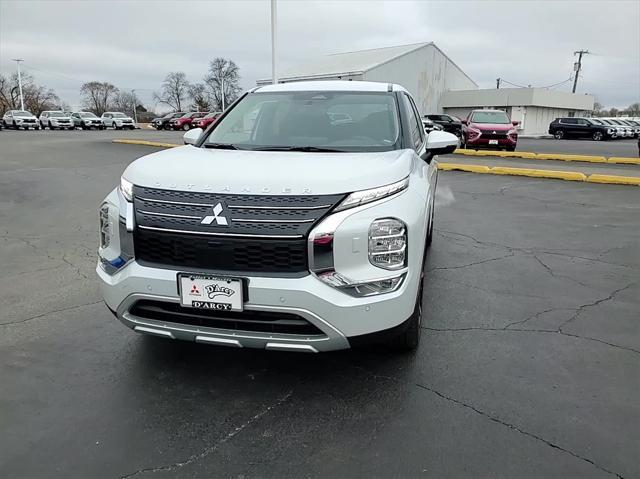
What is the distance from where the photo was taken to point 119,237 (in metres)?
2.84

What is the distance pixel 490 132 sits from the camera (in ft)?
61.9

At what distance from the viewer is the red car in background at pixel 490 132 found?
61.9 ft

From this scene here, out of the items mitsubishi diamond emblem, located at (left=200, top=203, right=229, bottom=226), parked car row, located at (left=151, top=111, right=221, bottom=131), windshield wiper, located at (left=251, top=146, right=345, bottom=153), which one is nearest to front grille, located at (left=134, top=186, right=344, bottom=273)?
mitsubishi diamond emblem, located at (left=200, top=203, right=229, bottom=226)

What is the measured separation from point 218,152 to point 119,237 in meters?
1.05

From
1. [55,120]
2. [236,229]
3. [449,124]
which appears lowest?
[55,120]

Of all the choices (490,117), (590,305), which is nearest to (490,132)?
(490,117)

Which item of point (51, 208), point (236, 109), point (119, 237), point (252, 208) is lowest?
point (51, 208)

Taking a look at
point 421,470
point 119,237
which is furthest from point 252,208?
point 421,470

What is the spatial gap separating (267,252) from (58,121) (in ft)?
161

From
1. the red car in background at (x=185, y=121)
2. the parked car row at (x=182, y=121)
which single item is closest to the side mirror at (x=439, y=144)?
the parked car row at (x=182, y=121)

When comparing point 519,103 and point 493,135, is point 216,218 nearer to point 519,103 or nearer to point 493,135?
point 493,135

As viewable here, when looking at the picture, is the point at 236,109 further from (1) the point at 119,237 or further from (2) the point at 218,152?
(1) the point at 119,237

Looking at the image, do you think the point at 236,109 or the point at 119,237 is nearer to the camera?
the point at 119,237

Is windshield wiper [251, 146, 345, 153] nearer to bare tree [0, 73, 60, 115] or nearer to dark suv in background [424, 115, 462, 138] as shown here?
dark suv in background [424, 115, 462, 138]
